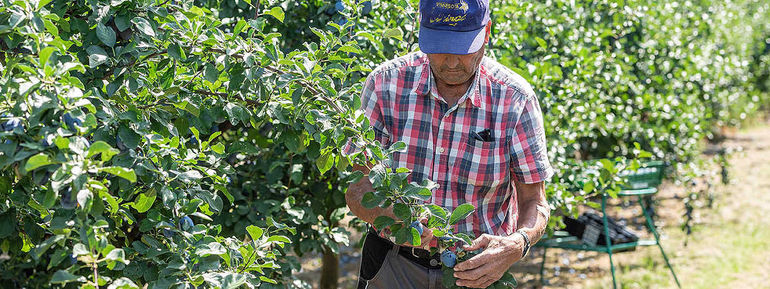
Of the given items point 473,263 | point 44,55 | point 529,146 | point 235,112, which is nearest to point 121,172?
point 44,55

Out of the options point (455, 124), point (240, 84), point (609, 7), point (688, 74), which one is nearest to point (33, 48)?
point (240, 84)

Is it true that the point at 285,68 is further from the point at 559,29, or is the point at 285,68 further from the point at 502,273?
the point at 559,29

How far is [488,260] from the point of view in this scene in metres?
2.18

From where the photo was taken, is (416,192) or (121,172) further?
(416,192)

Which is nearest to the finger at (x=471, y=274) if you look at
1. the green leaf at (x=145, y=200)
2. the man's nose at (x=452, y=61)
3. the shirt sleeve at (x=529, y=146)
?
the shirt sleeve at (x=529, y=146)

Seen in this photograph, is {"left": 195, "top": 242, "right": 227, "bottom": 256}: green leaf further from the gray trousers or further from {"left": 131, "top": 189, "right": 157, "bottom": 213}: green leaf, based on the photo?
the gray trousers

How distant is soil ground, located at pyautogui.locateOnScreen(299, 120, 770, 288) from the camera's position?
16.7ft

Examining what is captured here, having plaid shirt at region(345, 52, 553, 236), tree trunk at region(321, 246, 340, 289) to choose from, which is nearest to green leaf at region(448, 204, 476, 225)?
plaid shirt at region(345, 52, 553, 236)

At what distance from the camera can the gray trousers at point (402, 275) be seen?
7.89ft

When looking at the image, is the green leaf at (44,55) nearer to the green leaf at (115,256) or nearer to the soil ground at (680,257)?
the green leaf at (115,256)

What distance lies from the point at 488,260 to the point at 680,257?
3748mm

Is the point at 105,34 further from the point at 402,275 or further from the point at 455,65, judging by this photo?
the point at 402,275

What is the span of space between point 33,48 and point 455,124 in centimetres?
116

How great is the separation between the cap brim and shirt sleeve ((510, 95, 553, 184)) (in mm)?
245
